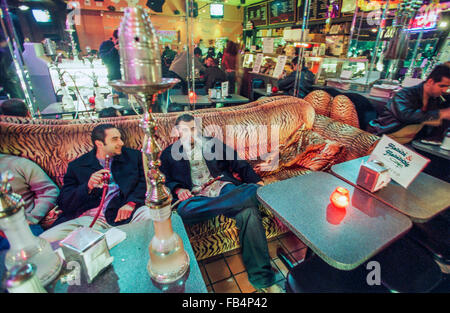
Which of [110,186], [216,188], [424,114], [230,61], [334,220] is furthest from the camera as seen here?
[230,61]

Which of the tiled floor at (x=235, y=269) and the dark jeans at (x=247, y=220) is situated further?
the tiled floor at (x=235, y=269)

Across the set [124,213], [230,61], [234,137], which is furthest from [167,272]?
[230,61]

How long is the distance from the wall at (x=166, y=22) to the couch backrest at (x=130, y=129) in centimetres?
764

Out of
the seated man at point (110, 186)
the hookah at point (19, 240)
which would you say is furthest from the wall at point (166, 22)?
the hookah at point (19, 240)

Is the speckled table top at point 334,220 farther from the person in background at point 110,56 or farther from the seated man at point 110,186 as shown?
the person in background at point 110,56

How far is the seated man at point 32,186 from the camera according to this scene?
1.48 m

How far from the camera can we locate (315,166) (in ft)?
7.33

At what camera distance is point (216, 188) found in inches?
75.3

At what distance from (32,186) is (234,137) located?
1663mm

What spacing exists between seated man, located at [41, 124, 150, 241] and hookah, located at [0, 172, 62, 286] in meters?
→ 0.72

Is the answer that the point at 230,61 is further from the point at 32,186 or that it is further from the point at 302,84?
the point at 32,186

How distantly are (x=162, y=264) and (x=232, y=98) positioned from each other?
3.67 meters

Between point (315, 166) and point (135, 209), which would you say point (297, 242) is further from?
point (135, 209)
